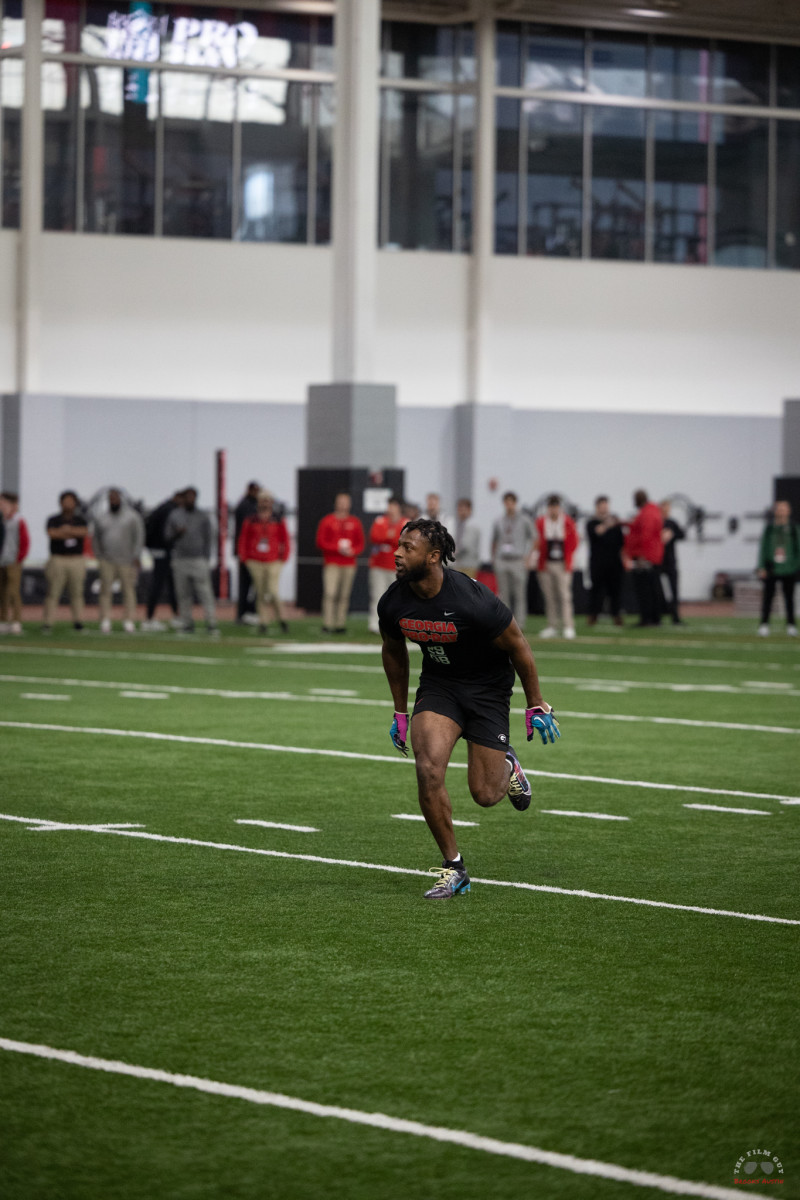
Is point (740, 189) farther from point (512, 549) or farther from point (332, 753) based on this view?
point (332, 753)

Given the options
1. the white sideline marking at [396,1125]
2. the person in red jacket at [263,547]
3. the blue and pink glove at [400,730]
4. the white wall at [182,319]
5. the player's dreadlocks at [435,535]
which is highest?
the white wall at [182,319]

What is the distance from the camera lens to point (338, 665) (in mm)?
21172

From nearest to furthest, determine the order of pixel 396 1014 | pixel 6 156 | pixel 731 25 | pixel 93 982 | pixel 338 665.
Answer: pixel 396 1014 → pixel 93 982 → pixel 338 665 → pixel 6 156 → pixel 731 25

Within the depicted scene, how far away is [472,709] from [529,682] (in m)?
0.34

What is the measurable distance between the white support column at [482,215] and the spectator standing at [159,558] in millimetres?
12032

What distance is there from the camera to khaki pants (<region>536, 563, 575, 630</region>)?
82.3ft

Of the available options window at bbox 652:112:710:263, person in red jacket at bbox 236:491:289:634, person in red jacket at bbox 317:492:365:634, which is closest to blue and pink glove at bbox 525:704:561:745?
person in red jacket at bbox 317:492:365:634

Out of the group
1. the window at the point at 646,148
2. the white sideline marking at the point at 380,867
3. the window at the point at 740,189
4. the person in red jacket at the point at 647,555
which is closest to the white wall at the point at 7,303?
the window at the point at 646,148

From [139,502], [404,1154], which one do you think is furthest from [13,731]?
[139,502]

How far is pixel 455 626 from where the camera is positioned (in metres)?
8.06

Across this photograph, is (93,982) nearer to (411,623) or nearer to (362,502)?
(411,623)

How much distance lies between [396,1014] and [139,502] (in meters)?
30.0

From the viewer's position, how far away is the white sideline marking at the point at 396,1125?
4609mm

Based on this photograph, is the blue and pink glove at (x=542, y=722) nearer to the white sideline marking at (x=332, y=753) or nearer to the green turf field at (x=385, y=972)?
the green turf field at (x=385, y=972)
